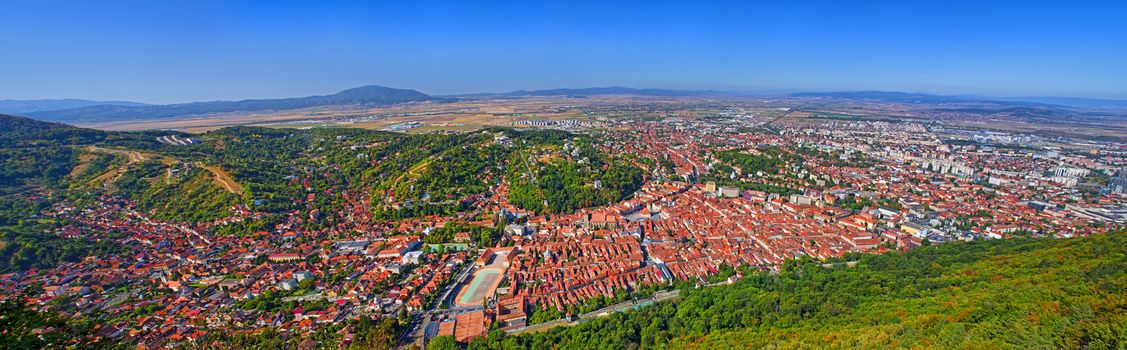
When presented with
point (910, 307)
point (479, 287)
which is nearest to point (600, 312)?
point (479, 287)

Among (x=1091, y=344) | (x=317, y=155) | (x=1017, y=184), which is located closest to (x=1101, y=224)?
(x=1017, y=184)

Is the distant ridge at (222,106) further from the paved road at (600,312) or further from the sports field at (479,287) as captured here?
the paved road at (600,312)

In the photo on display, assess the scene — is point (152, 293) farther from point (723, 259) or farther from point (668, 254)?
point (723, 259)

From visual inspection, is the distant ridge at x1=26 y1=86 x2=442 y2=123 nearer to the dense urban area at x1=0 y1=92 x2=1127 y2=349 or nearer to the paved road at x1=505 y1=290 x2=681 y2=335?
the dense urban area at x1=0 y1=92 x2=1127 y2=349

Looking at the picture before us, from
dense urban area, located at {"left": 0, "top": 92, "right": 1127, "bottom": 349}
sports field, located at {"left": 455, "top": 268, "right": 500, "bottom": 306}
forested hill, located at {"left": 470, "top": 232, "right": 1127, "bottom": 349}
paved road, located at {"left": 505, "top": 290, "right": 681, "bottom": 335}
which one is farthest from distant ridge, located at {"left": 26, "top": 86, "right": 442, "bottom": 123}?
forested hill, located at {"left": 470, "top": 232, "right": 1127, "bottom": 349}

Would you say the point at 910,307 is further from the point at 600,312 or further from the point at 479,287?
the point at 479,287

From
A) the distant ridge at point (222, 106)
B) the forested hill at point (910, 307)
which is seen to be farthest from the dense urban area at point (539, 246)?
the distant ridge at point (222, 106)
